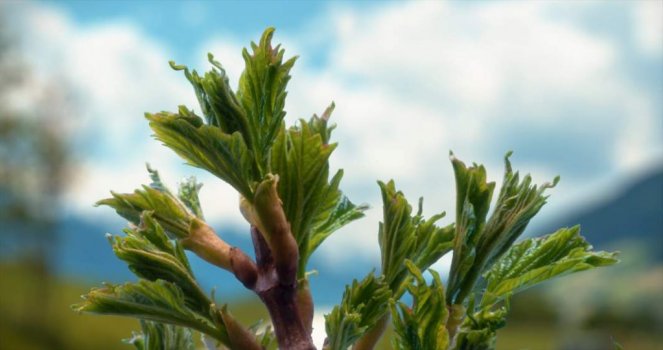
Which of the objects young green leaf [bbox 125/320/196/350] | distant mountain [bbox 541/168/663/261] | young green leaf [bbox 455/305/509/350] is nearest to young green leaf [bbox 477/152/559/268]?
young green leaf [bbox 455/305/509/350]

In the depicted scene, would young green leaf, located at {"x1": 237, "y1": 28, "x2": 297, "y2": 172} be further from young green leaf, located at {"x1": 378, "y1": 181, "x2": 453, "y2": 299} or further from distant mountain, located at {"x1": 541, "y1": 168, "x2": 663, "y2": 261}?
distant mountain, located at {"x1": 541, "y1": 168, "x2": 663, "y2": 261}

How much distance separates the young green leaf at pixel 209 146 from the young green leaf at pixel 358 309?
23 centimetres

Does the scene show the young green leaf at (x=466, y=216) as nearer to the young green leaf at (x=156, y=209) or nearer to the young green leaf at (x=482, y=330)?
the young green leaf at (x=482, y=330)

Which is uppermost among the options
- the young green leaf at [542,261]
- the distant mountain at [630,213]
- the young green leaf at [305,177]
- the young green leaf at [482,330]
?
the distant mountain at [630,213]

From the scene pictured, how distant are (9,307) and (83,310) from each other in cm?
3534

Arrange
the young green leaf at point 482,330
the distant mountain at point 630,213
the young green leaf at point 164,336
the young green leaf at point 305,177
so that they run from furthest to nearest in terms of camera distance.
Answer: the distant mountain at point 630,213 → the young green leaf at point 164,336 → the young green leaf at point 305,177 → the young green leaf at point 482,330

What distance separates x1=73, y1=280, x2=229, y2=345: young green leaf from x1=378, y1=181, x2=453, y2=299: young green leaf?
0.33m

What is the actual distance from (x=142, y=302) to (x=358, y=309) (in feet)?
1.06

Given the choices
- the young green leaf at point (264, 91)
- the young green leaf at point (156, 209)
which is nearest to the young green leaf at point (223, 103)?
the young green leaf at point (264, 91)

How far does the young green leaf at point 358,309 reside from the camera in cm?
133

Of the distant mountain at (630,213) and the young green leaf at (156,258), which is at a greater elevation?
the distant mountain at (630,213)

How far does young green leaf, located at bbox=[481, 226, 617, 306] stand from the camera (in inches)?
56.1

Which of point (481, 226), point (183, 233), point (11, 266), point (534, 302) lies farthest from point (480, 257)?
point (534, 302)

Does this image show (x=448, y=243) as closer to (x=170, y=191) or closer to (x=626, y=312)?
(x=170, y=191)
